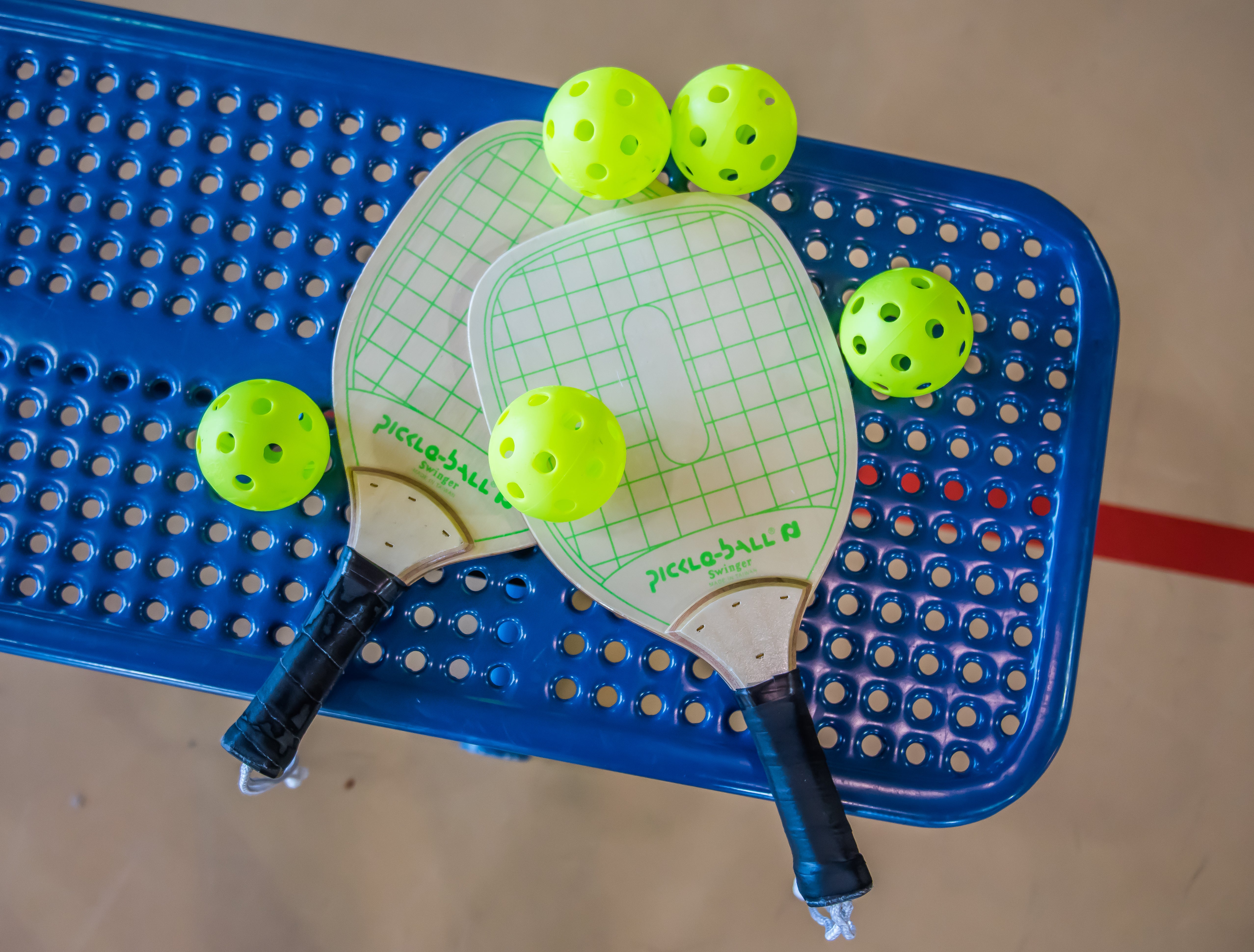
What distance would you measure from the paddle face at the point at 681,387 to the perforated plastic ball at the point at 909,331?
0.09 ft

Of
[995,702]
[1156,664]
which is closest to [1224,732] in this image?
[1156,664]

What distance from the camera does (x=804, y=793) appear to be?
0.50m

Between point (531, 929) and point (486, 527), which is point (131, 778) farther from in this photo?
point (486, 527)

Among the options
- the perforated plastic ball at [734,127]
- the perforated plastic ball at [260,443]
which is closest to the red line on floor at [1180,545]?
the perforated plastic ball at [734,127]

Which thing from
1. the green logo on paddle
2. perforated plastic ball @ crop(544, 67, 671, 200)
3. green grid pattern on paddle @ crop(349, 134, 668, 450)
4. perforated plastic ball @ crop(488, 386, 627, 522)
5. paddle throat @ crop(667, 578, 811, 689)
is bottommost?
paddle throat @ crop(667, 578, 811, 689)

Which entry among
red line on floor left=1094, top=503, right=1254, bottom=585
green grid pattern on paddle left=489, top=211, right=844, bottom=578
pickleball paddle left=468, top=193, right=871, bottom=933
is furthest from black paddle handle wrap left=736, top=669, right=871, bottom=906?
red line on floor left=1094, top=503, right=1254, bottom=585

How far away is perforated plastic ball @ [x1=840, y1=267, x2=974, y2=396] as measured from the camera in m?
0.51

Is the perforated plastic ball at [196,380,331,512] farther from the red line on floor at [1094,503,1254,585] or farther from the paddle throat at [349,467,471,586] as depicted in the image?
the red line on floor at [1094,503,1254,585]

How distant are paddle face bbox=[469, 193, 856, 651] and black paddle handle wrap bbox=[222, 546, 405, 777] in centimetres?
12

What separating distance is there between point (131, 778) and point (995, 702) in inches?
36.5

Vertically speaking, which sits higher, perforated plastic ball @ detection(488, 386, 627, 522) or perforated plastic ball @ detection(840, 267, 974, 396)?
perforated plastic ball @ detection(840, 267, 974, 396)

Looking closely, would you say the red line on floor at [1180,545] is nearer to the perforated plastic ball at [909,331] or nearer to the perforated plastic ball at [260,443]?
the perforated plastic ball at [909,331]

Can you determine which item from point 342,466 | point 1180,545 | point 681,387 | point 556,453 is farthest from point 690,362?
point 1180,545

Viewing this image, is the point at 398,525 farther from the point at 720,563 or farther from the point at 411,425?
the point at 720,563
